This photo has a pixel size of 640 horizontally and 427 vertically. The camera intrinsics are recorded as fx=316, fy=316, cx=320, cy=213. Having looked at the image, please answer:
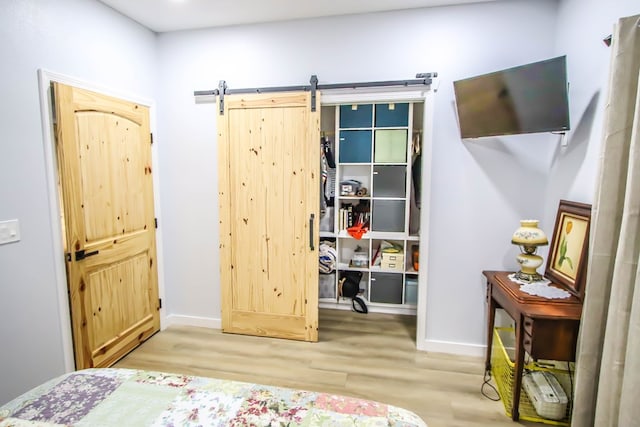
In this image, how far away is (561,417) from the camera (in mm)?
1851

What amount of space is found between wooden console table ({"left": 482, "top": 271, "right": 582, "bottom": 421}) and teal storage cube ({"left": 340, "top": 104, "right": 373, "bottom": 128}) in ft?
6.98

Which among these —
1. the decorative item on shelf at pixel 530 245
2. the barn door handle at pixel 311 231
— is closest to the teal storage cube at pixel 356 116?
the barn door handle at pixel 311 231

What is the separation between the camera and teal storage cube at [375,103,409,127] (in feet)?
10.5

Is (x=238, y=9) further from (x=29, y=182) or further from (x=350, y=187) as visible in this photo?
(x=350, y=187)

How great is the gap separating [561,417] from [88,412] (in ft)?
7.86

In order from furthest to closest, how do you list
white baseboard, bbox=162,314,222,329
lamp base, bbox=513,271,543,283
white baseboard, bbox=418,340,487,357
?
white baseboard, bbox=162,314,222,329, white baseboard, bbox=418,340,487,357, lamp base, bbox=513,271,543,283

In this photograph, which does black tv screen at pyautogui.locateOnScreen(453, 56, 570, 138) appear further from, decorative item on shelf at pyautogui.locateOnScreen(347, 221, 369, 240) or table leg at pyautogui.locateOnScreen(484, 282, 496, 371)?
decorative item on shelf at pyautogui.locateOnScreen(347, 221, 369, 240)

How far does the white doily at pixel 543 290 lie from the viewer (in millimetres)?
1766

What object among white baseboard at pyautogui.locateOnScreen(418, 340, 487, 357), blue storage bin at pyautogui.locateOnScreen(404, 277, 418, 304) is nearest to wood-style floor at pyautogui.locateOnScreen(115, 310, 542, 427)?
white baseboard at pyautogui.locateOnScreen(418, 340, 487, 357)

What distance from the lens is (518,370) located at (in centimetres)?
182

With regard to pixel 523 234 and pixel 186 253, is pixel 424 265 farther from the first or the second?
pixel 186 253

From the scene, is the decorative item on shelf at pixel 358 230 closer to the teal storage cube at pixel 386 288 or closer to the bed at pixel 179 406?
the teal storage cube at pixel 386 288

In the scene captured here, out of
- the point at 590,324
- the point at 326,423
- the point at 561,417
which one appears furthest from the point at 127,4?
the point at 561,417

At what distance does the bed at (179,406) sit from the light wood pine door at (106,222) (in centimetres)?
109
